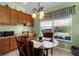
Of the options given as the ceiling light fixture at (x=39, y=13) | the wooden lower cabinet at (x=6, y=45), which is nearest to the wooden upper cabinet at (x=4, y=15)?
the wooden lower cabinet at (x=6, y=45)

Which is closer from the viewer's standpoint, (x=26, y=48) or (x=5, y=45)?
(x=26, y=48)

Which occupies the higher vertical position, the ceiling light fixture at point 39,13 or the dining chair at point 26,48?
the ceiling light fixture at point 39,13

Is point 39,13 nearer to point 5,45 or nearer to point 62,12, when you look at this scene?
point 62,12

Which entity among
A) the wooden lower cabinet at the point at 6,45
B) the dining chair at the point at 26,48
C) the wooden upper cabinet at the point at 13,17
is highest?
the wooden upper cabinet at the point at 13,17

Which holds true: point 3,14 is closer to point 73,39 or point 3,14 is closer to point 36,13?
point 36,13

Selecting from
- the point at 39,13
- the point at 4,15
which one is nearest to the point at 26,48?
the point at 39,13

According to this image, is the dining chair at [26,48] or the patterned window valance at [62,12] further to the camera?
the patterned window valance at [62,12]

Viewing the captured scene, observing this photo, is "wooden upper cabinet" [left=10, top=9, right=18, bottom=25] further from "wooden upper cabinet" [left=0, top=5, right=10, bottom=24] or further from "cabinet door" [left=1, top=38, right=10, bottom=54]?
"cabinet door" [left=1, top=38, right=10, bottom=54]

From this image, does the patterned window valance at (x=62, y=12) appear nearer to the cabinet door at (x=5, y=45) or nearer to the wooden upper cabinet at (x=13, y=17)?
the wooden upper cabinet at (x=13, y=17)

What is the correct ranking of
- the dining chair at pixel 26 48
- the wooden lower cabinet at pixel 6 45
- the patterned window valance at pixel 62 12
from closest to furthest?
the dining chair at pixel 26 48 < the patterned window valance at pixel 62 12 < the wooden lower cabinet at pixel 6 45

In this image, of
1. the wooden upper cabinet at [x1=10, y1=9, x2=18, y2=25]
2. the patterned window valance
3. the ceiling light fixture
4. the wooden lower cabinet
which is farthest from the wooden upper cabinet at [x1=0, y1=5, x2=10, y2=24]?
the patterned window valance

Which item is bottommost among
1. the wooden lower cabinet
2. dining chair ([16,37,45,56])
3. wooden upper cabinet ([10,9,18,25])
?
the wooden lower cabinet

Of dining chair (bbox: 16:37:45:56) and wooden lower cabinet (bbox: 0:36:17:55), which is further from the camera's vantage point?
wooden lower cabinet (bbox: 0:36:17:55)

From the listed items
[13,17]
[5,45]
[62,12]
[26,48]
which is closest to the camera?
[26,48]
